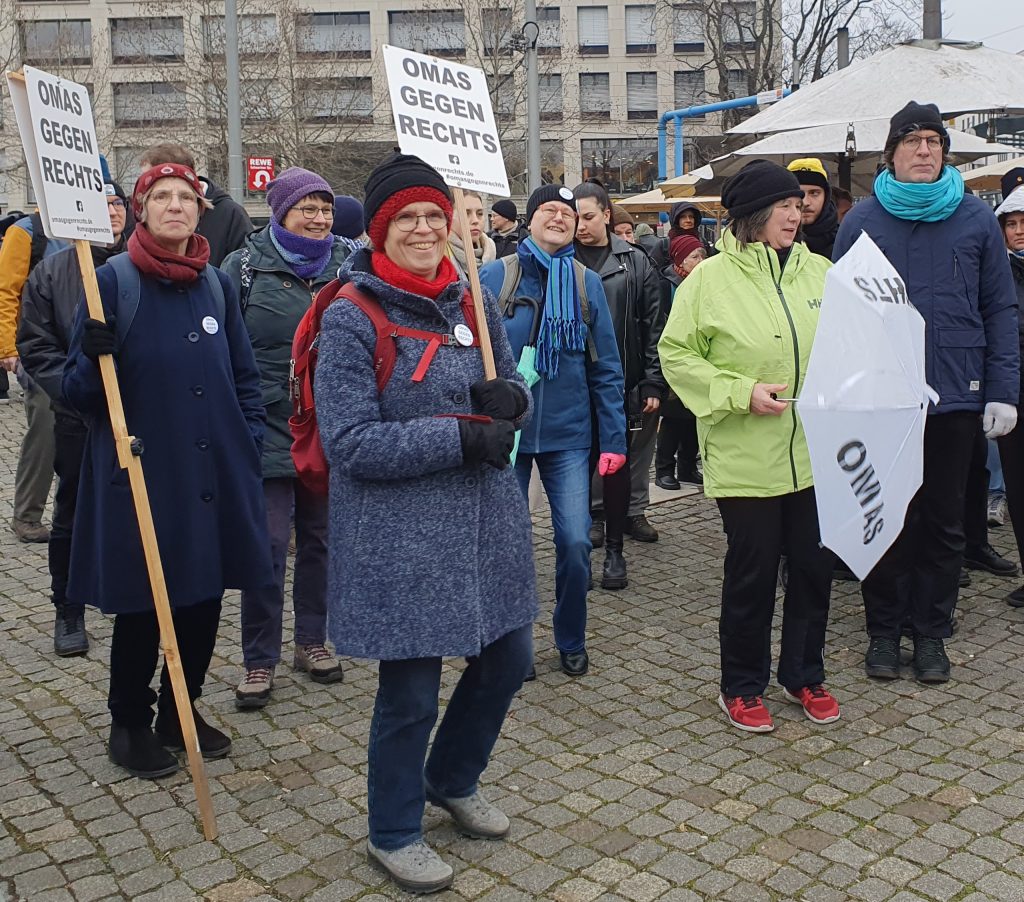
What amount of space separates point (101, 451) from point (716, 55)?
123ft

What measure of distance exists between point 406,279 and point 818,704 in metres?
2.47

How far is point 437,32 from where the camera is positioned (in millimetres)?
49844

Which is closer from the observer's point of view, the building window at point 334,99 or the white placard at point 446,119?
the white placard at point 446,119

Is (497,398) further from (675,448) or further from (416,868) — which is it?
A: (675,448)

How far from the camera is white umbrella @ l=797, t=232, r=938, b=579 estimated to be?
416 centimetres

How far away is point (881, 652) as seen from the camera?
5.30m

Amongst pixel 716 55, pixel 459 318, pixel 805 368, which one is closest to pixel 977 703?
pixel 805 368

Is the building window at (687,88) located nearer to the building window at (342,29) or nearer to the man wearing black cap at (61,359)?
the building window at (342,29)

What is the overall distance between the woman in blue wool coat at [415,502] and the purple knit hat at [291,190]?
1671 millimetres

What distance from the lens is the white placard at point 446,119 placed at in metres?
3.85

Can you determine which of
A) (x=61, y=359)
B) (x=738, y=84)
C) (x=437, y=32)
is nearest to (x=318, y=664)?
(x=61, y=359)

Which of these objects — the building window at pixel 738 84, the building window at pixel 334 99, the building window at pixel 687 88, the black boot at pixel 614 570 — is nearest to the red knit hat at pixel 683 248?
the black boot at pixel 614 570

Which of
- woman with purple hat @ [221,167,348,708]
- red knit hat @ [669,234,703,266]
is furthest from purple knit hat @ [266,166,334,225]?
red knit hat @ [669,234,703,266]

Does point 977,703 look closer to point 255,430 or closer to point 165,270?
point 255,430
